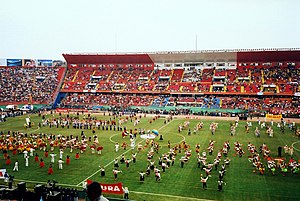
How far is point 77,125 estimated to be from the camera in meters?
43.7

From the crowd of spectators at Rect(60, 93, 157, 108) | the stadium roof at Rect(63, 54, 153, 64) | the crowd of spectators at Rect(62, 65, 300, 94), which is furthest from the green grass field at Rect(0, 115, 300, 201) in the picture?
the stadium roof at Rect(63, 54, 153, 64)

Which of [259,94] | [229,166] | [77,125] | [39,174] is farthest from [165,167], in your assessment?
[259,94]

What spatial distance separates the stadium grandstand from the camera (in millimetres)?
61500

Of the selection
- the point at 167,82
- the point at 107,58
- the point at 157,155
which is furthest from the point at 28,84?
the point at 157,155

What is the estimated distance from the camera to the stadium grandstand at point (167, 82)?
202 feet

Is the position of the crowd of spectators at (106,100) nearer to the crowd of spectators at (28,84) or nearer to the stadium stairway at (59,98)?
the stadium stairway at (59,98)

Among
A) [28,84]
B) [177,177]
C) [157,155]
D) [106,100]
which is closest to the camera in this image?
[177,177]

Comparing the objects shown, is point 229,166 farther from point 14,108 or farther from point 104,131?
point 14,108

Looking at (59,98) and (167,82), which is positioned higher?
(167,82)

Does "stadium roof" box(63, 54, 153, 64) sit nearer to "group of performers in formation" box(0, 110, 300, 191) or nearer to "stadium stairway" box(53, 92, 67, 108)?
"stadium stairway" box(53, 92, 67, 108)

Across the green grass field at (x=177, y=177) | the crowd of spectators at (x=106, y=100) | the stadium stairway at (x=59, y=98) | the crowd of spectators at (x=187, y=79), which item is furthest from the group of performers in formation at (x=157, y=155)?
the stadium stairway at (x=59, y=98)

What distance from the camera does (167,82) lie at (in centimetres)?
7212

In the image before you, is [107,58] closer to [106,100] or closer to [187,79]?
[106,100]

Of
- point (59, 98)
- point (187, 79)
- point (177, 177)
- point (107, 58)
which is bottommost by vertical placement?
point (177, 177)
